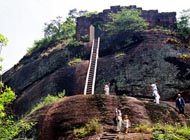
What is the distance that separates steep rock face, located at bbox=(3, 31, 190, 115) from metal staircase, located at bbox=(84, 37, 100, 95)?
0.44m

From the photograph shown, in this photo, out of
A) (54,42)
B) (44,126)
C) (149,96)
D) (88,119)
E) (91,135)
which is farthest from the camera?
(54,42)

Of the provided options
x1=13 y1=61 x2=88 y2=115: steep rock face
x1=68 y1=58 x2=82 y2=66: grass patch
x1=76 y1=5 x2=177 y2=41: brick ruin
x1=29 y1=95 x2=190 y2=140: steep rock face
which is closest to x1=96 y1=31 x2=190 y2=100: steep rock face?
x1=13 y1=61 x2=88 y2=115: steep rock face

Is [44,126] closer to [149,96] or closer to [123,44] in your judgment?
[149,96]

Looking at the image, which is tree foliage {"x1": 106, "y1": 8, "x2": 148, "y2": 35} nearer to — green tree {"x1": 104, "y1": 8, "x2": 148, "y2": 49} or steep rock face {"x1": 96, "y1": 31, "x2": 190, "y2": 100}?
green tree {"x1": 104, "y1": 8, "x2": 148, "y2": 49}

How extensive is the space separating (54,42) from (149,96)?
18.3 metres

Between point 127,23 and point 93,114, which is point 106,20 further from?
point 93,114

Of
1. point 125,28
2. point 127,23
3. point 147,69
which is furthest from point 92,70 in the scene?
point 127,23

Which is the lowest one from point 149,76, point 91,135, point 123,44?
point 91,135

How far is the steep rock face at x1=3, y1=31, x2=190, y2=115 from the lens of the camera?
108 ft

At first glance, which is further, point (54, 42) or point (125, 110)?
point (54, 42)

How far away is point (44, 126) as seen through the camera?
968 inches

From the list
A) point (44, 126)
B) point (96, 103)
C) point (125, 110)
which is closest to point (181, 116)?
point (125, 110)

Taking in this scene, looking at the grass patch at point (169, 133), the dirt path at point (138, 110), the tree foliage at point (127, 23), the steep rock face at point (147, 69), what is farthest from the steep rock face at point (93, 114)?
the tree foliage at point (127, 23)

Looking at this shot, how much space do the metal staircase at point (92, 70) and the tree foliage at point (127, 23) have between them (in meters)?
2.05
